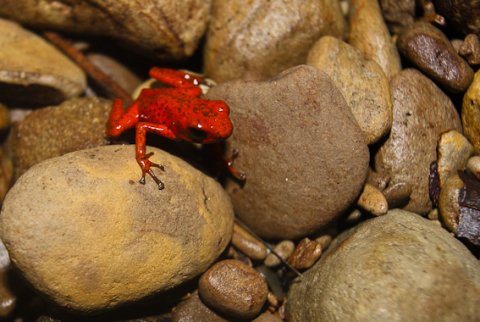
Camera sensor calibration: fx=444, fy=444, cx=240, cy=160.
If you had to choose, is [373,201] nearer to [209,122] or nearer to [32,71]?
[209,122]

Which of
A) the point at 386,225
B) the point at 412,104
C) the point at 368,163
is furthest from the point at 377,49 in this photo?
the point at 386,225

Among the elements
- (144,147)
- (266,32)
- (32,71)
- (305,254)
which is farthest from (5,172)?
(305,254)

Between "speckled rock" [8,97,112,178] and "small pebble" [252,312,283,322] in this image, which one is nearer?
"small pebble" [252,312,283,322]

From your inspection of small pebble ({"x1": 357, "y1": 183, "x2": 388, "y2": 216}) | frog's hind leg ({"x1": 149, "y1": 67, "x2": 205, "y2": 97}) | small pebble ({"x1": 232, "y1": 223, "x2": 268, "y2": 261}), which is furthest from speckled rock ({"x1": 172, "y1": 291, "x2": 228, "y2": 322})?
frog's hind leg ({"x1": 149, "y1": 67, "x2": 205, "y2": 97})

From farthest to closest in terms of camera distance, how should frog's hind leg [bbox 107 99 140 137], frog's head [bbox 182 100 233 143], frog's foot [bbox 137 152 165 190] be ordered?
frog's hind leg [bbox 107 99 140 137] < frog's head [bbox 182 100 233 143] < frog's foot [bbox 137 152 165 190]

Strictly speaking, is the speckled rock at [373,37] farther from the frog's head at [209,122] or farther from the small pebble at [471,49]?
the frog's head at [209,122]

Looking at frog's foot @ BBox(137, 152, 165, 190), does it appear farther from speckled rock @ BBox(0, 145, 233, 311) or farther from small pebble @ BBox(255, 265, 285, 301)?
small pebble @ BBox(255, 265, 285, 301)

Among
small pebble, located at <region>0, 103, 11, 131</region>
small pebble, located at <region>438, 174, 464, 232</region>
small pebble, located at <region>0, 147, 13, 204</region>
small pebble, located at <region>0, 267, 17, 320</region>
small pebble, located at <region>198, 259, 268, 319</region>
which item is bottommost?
small pebble, located at <region>0, 267, 17, 320</region>
